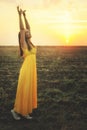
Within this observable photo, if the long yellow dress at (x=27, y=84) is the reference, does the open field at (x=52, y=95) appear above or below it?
below

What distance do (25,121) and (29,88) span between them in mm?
600

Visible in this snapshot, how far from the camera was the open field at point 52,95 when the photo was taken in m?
6.73

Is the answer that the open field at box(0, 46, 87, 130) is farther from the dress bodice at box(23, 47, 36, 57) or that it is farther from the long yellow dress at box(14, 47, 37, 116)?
the dress bodice at box(23, 47, 36, 57)

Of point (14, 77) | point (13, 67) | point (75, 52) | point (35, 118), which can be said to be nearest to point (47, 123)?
point (35, 118)

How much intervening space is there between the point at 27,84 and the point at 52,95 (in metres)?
2.68

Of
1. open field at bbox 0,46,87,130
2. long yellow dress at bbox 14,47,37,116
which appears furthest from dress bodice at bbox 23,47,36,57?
open field at bbox 0,46,87,130

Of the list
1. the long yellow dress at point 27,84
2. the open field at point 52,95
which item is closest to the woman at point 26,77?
the long yellow dress at point 27,84

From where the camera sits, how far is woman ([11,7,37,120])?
664 cm

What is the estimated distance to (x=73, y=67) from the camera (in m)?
14.6

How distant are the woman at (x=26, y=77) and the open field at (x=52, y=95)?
0.24m

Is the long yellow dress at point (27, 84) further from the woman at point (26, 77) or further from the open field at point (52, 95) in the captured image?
the open field at point (52, 95)

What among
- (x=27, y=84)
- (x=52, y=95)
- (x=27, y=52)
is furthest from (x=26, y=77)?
(x=52, y=95)

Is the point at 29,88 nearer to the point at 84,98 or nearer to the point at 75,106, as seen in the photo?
the point at 75,106

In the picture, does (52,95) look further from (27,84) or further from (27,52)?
(27,52)
